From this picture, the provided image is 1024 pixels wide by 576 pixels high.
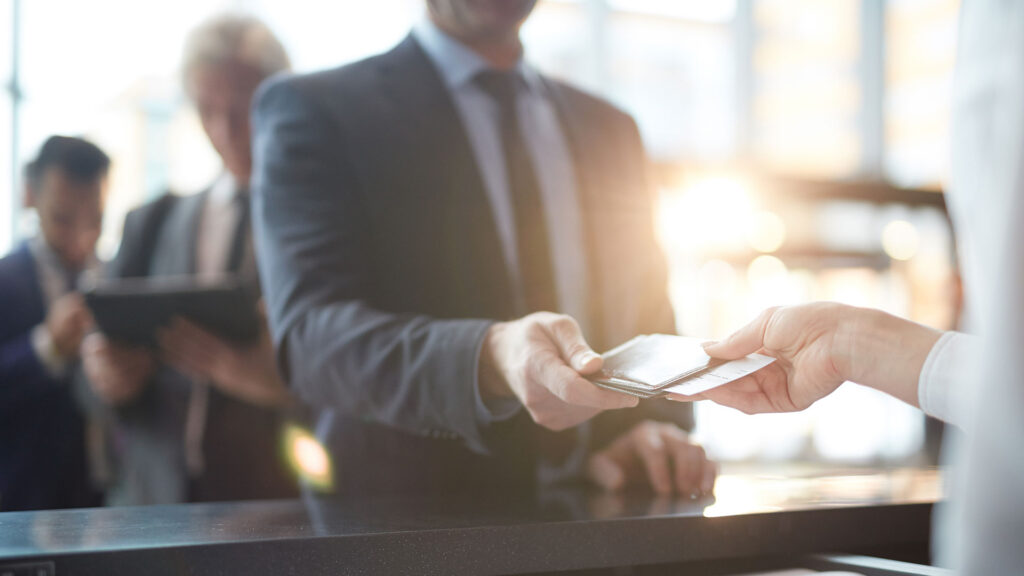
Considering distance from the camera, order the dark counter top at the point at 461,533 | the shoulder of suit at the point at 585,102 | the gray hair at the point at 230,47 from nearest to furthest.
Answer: the dark counter top at the point at 461,533 → the shoulder of suit at the point at 585,102 → the gray hair at the point at 230,47

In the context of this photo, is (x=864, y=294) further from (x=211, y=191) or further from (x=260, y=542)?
(x=260, y=542)

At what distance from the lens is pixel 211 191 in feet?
7.29

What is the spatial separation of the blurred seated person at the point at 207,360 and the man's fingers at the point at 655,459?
3.73ft

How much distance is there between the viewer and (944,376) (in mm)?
778

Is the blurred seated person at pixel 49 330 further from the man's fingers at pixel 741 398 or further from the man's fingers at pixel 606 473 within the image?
the man's fingers at pixel 741 398

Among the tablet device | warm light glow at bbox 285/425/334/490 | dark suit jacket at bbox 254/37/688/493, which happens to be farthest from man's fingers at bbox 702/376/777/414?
the tablet device

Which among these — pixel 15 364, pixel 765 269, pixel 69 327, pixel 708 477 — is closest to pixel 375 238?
pixel 708 477

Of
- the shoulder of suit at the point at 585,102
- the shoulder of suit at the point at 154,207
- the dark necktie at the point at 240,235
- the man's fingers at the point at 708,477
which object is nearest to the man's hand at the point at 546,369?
the man's fingers at the point at 708,477

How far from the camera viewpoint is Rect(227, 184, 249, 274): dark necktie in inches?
83.0

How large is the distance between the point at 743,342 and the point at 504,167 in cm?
67

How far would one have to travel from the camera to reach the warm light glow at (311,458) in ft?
4.51

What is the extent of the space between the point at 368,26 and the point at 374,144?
3.95 meters

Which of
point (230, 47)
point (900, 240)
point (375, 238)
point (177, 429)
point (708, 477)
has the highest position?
point (230, 47)

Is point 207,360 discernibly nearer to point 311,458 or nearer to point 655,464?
point 311,458
